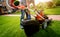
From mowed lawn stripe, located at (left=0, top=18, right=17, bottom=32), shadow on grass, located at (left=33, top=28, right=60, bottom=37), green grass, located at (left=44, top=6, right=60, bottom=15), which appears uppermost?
green grass, located at (left=44, top=6, right=60, bottom=15)

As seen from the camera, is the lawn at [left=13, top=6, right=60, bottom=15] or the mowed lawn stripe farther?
the lawn at [left=13, top=6, right=60, bottom=15]

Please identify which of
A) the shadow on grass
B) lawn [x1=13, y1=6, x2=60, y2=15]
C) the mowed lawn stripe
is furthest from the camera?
lawn [x1=13, y1=6, x2=60, y2=15]

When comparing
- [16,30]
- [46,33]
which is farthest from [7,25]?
[46,33]

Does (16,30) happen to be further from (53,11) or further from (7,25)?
(53,11)

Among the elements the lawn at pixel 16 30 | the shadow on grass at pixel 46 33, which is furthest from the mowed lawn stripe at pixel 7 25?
the shadow on grass at pixel 46 33

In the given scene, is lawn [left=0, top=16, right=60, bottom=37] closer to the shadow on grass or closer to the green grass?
the shadow on grass

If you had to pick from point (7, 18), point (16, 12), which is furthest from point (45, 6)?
point (7, 18)

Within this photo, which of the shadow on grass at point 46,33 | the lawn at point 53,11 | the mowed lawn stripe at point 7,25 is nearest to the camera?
the shadow on grass at point 46,33

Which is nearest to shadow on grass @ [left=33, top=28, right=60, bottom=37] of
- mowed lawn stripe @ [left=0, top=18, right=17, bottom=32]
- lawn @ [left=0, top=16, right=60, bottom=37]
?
lawn @ [left=0, top=16, right=60, bottom=37]

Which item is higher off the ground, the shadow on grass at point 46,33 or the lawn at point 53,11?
the lawn at point 53,11

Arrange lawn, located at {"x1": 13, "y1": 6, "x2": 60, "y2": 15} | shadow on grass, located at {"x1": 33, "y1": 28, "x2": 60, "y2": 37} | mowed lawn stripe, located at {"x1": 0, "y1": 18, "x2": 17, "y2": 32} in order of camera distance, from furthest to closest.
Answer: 1. lawn, located at {"x1": 13, "y1": 6, "x2": 60, "y2": 15}
2. mowed lawn stripe, located at {"x1": 0, "y1": 18, "x2": 17, "y2": 32}
3. shadow on grass, located at {"x1": 33, "y1": 28, "x2": 60, "y2": 37}

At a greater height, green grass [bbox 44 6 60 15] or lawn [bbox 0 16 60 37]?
green grass [bbox 44 6 60 15]

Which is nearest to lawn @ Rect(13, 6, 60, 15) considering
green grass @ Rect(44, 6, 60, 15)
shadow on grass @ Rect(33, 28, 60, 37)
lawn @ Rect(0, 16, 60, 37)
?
green grass @ Rect(44, 6, 60, 15)

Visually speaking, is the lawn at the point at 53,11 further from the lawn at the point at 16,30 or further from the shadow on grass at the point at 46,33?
the shadow on grass at the point at 46,33
